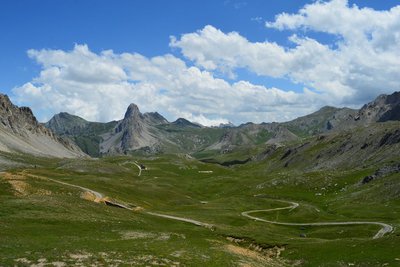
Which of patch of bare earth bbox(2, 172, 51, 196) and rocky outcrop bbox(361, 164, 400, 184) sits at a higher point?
rocky outcrop bbox(361, 164, 400, 184)

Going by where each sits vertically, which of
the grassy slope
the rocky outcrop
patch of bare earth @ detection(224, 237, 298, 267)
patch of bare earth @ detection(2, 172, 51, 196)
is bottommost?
patch of bare earth @ detection(224, 237, 298, 267)

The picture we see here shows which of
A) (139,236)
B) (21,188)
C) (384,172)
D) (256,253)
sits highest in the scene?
(384,172)

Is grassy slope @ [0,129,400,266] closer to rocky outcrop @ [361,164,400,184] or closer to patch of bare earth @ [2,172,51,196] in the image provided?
patch of bare earth @ [2,172,51,196]

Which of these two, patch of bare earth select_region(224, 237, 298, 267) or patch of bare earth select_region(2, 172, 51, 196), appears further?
patch of bare earth select_region(2, 172, 51, 196)

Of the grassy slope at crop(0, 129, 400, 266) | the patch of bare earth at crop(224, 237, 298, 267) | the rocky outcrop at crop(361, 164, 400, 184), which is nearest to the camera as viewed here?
the grassy slope at crop(0, 129, 400, 266)

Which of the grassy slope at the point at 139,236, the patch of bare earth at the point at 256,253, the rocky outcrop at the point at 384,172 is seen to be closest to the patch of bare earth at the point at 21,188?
the grassy slope at the point at 139,236

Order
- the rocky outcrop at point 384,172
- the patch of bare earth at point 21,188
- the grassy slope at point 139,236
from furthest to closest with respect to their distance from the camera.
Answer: the rocky outcrop at point 384,172
the patch of bare earth at point 21,188
the grassy slope at point 139,236

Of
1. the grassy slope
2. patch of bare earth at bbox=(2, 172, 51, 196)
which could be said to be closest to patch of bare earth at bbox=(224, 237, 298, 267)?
the grassy slope

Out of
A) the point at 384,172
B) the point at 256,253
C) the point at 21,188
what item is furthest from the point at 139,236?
the point at 384,172

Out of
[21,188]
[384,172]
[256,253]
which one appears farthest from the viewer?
[384,172]

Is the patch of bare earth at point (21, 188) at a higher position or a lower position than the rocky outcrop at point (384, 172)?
lower

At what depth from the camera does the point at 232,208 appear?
422 feet

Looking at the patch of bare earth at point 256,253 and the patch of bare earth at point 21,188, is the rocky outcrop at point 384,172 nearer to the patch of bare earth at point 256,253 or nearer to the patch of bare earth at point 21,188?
the patch of bare earth at point 256,253

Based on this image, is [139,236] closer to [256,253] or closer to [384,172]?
[256,253]
